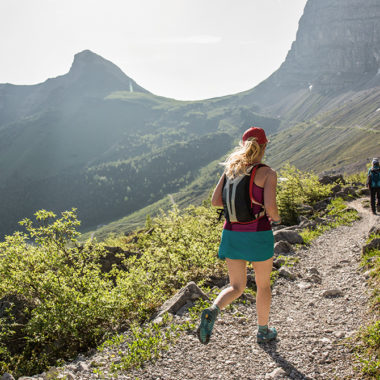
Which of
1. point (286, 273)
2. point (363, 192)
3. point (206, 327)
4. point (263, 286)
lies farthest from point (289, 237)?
point (363, 192)

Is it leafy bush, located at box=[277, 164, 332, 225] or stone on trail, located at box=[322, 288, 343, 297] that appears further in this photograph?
leafy bush, located at box=[277, 164, 332, 225]

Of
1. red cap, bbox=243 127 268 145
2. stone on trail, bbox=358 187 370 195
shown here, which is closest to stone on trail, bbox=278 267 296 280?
red cap, bbox=243 127 268 145

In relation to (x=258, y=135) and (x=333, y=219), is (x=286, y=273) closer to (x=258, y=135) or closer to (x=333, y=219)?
(x=258, y=135)

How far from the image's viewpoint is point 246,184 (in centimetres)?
485

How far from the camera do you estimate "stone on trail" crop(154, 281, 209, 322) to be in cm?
712

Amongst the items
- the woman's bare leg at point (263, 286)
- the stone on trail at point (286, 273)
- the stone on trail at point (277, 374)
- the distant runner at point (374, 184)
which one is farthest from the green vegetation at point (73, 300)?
the distant runner at point (374, 184)

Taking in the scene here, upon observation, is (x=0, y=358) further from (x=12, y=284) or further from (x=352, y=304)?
(x=352, y=304)

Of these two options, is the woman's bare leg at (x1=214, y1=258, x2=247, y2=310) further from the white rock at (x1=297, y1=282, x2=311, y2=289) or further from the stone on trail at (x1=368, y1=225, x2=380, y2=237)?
the stone on trail at (x1=368, y1=225, x2=380, y2=237)

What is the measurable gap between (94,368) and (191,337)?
1794 millimetres

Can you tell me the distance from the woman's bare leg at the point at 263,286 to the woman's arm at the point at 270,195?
827mm

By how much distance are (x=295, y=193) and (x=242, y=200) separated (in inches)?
681

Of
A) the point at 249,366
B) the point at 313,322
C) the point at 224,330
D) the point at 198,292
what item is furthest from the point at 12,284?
the point at 313,322

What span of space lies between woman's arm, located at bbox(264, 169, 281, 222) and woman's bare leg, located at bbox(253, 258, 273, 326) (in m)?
0.83

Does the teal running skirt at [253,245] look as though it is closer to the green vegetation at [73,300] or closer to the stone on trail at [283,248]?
the green vegetation at [73,300]
